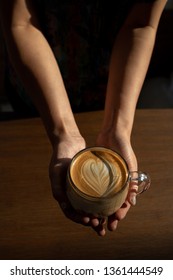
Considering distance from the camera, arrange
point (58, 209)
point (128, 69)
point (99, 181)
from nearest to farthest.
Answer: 1. point (99, 181)
2. point (58, 209)
3. point (128, 69)

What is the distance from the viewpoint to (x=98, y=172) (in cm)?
91

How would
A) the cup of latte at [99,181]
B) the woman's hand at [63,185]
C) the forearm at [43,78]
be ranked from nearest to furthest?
the cup of latte at [99,181] < the woman's hand at [63,185] < the forearm at [43,78]

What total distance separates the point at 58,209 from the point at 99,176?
0.64ft

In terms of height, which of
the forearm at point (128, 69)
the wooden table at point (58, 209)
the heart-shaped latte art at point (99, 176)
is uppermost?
the forearm at point (128, 69)

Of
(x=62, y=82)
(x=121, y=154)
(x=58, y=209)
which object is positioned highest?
(x=62, y=82)

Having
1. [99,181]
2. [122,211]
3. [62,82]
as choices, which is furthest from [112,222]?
[62,82]

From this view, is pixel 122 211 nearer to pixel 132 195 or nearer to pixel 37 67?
pixel 132 195

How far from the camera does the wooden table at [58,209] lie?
3.20 feet

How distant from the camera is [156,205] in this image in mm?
1047

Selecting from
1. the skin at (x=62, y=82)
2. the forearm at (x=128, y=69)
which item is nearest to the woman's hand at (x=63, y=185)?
the skin at (x=62, y=82)

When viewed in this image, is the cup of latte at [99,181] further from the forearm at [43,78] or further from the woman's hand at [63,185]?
the forearm at [43,78]

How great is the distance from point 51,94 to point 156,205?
43cm
